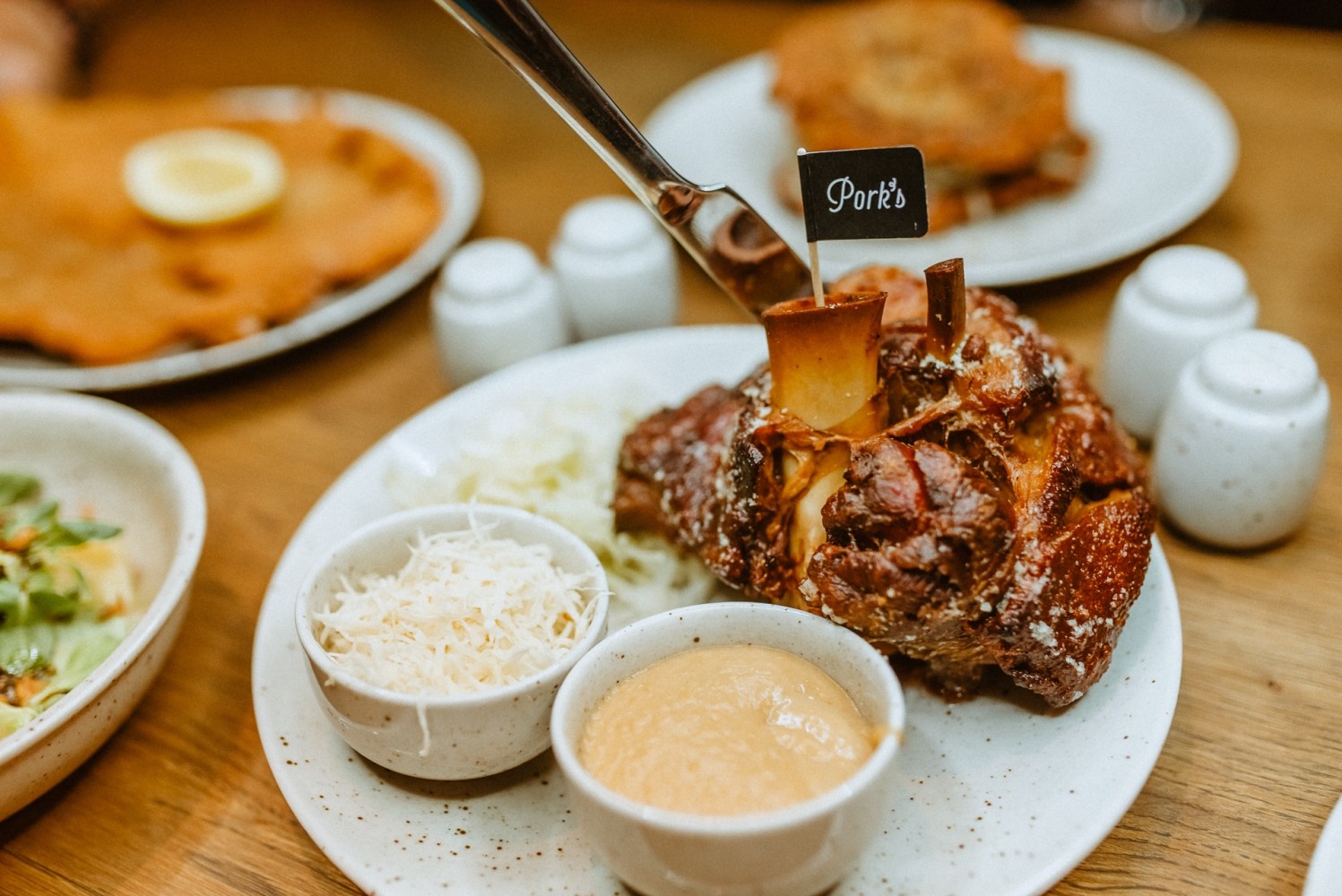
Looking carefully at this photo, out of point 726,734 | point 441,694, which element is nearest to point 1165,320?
point 726,734

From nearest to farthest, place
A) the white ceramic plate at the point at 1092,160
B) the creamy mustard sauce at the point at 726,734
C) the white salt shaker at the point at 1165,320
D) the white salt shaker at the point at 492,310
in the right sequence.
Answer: the creamy mustard sauce at the point at 726,734 → the white salt shaker at the point at 1165,320 → the white salt shaker at the point at 492,310 → the white ceramic plate at the point at 1092,160

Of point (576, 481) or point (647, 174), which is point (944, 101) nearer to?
point (647, 174)

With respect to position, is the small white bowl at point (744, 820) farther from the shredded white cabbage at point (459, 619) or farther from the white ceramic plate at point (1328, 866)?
the white ceramic plate at point (1328, 866)

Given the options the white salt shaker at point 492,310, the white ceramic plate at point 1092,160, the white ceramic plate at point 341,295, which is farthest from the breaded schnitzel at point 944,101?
the white ceramic plate at point 341,295

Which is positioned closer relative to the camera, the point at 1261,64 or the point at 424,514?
the point at 424,514

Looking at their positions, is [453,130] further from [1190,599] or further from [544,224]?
[1190,599]

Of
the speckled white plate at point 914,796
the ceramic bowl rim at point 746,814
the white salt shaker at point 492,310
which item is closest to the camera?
the ceramic bowl rim at point 746,814

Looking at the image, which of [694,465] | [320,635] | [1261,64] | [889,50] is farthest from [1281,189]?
[320,635]
